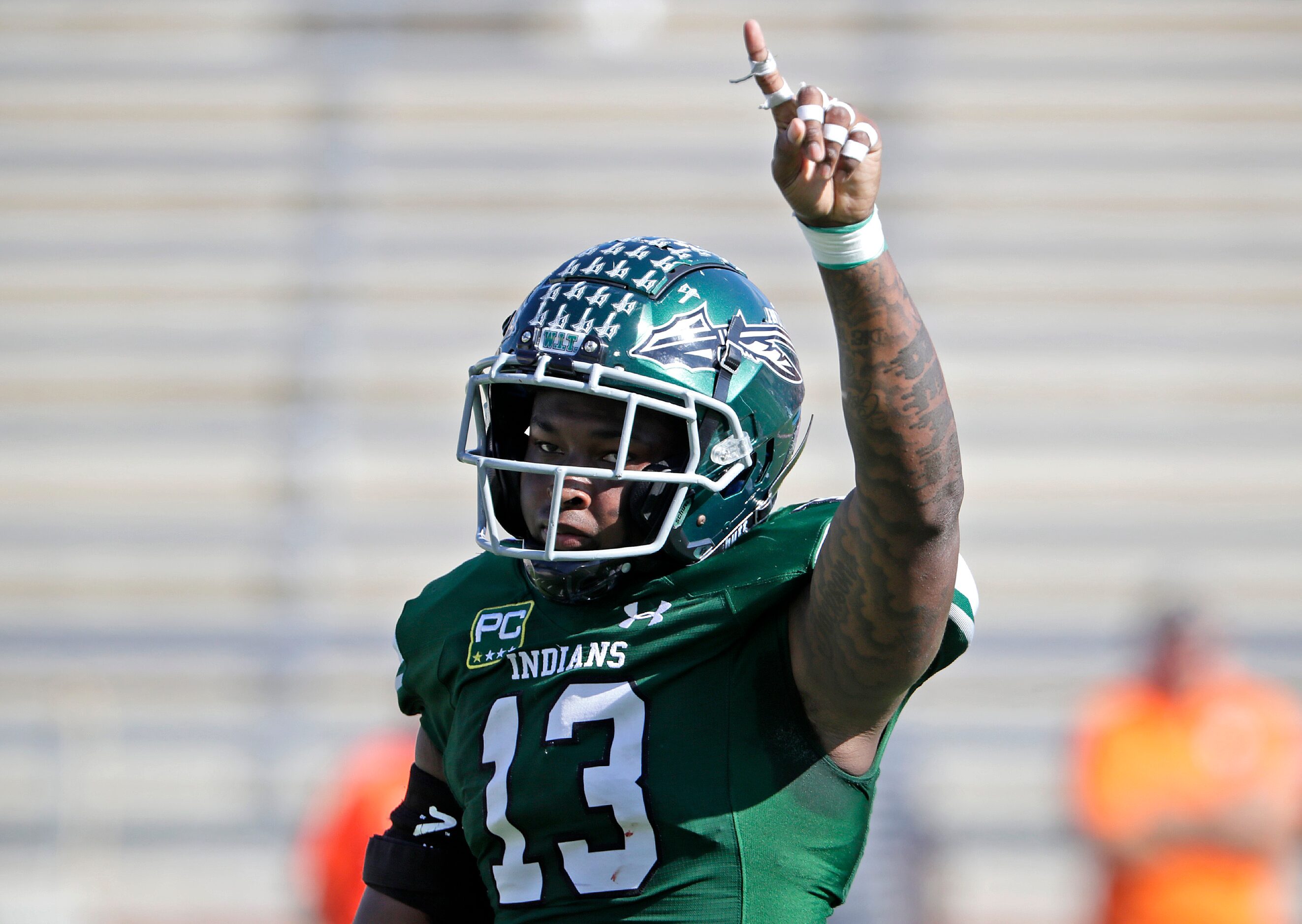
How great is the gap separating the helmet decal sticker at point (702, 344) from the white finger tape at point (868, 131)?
48cm

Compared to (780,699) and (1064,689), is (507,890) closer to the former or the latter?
(780,699)

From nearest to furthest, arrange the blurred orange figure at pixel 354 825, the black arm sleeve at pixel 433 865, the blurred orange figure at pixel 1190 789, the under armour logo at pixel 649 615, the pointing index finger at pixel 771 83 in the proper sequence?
the pointing index finger at pixel 771 83
the under armour logo at pixel 649 615
the black arm sleeve at pixel 433 865
the blurred orange figure at pixel 354 825
the blurred orange figure at pixel 1190 789

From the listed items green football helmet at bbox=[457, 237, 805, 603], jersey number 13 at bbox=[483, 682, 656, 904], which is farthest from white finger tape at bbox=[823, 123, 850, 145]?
jersey number 13 at bbox=[483, 682, 656, 904]

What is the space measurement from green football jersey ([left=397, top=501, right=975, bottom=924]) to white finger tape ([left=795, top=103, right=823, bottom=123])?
57 centimetres

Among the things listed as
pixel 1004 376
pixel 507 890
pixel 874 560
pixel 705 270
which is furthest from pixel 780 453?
pixel 1004 376

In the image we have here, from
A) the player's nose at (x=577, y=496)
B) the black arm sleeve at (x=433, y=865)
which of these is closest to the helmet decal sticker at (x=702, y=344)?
the player's nose at (x=577, y=496)

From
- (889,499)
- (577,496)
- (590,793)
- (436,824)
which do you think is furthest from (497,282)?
(889,499)

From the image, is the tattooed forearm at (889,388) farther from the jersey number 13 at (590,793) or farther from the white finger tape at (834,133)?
the jersey number 13 at (590,793)

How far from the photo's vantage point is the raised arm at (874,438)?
1.50 m

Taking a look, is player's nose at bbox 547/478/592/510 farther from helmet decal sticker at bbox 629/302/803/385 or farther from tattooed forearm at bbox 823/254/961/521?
tattooed forearm at bbox 823/254/961/521

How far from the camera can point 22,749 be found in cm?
633

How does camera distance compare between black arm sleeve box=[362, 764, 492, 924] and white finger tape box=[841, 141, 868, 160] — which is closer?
white finger tape box=[841, 141, 868, 160]

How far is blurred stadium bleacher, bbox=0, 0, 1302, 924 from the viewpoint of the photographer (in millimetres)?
7105

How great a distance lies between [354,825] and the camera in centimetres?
430
